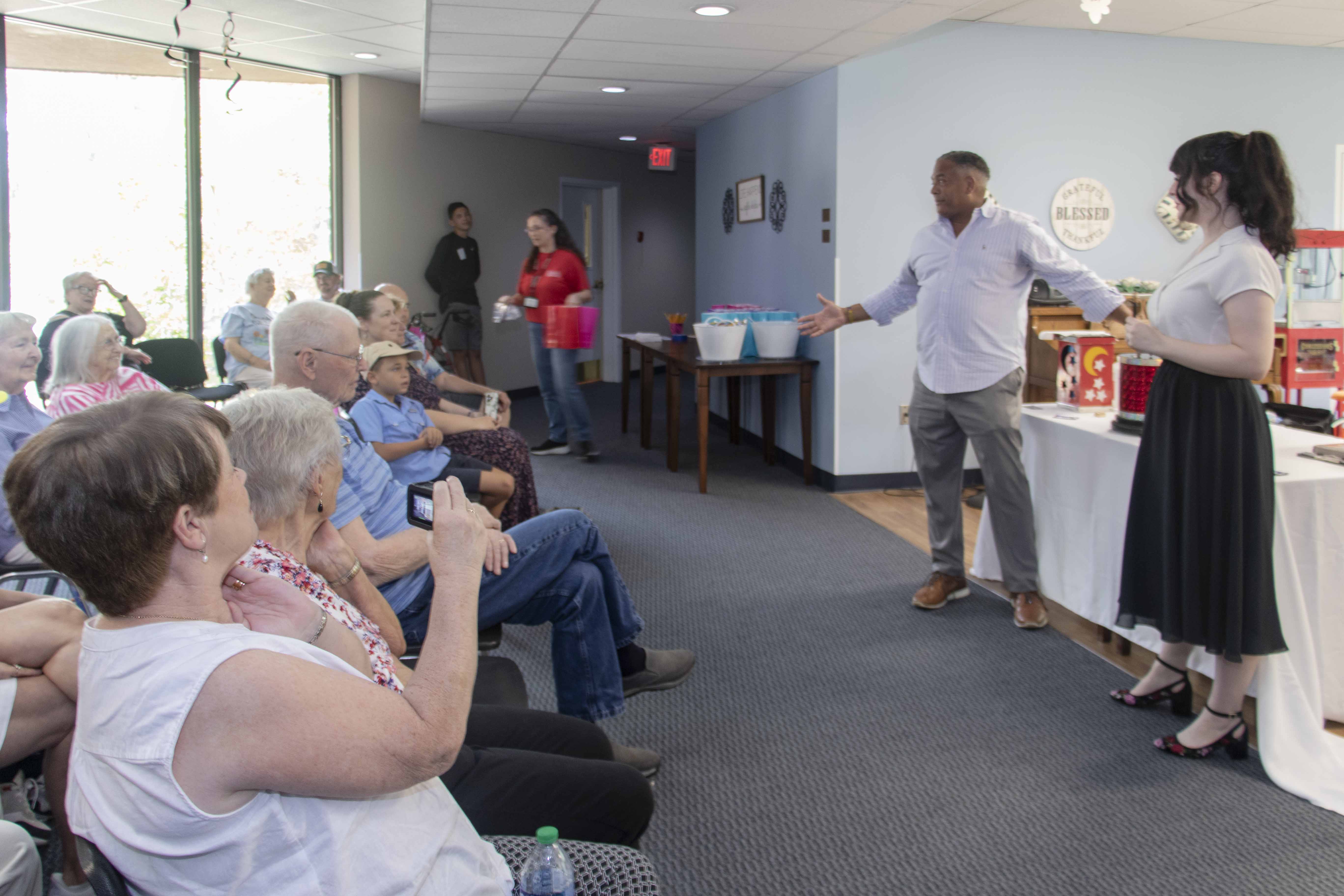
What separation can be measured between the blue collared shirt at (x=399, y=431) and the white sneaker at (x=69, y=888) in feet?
5.24

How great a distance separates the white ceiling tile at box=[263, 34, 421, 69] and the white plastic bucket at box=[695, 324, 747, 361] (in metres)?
3.04

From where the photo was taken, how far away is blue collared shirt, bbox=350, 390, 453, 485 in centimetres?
324

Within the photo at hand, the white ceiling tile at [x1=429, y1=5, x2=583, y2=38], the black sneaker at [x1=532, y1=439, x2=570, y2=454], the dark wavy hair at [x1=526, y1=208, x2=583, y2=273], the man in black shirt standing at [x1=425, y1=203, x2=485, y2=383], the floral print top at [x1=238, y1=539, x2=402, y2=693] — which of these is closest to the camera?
the floral print top at [x1=238, y1=539, x2=402, y2=693]

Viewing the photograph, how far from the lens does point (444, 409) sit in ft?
13.8

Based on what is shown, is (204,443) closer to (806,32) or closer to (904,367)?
(806,32)

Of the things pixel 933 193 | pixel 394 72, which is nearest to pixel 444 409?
pixel 933 193

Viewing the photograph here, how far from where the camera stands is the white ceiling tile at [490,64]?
5438 millimetres

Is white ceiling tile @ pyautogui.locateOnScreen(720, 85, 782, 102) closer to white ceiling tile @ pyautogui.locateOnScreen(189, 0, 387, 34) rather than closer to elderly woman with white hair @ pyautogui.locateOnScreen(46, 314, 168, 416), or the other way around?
white ceiling tile @ pyautogui.locateOnScreen(189, 0, 387, 34)

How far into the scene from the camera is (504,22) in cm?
451

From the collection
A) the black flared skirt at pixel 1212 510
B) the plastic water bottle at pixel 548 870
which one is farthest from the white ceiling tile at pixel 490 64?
the plastic water bottle at pixel 548 870

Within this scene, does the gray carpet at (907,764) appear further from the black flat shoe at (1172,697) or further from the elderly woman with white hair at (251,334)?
the elderly woman with white hair at (251,334)

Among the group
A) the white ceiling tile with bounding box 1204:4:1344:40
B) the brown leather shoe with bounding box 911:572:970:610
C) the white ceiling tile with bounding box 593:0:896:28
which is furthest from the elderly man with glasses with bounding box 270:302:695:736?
the white ceiling tile with bounding box 1204:4:1344:40

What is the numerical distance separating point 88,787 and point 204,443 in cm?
36

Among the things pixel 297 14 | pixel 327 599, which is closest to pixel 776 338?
pixel 297 14
